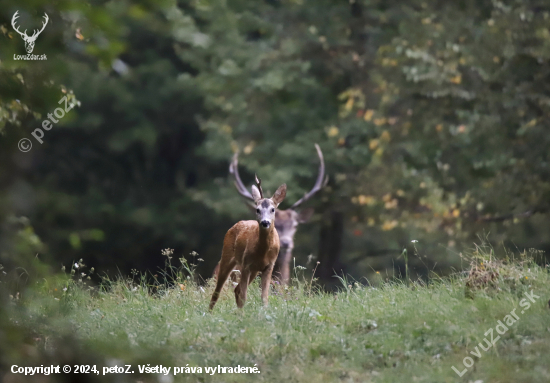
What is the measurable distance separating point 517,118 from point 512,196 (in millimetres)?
1358

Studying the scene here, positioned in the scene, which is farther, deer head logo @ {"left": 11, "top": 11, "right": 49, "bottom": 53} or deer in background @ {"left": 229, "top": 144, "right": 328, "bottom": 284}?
deer in background @ {"left": 229, "top": 144, "right": 328, "bottom": 284}

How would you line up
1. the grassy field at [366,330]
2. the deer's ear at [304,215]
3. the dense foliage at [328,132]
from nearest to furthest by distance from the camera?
the grassy field at [366,330] → the dense foliage at [328,132] → the deer's ear at [304,215]

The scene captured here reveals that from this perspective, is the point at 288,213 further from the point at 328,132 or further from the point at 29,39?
the point at 29,39

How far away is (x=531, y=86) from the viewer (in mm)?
11141

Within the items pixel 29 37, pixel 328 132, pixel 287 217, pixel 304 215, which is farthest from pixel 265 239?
pixel 328 132

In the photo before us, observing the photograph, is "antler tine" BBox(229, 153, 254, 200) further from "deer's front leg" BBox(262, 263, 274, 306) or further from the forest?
"deer's front leg" BBox(262, 263, 274, 306)

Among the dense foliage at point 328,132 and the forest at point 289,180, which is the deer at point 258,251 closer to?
the forest at point 289,180

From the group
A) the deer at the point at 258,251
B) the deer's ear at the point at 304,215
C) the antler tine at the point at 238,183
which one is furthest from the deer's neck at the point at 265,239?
the deer's ear at the point at 304,215

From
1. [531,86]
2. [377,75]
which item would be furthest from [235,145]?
[531,86]

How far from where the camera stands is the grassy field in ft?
14.6

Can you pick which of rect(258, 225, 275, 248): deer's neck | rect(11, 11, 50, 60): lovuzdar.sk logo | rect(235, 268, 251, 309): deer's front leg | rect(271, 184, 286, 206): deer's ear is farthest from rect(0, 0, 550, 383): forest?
rect(271, 184, 286, 206): deer's ear

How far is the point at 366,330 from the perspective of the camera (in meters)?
5.28

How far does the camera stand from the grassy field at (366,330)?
446 cm

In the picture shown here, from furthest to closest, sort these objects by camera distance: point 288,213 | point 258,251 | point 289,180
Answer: point 289,180 < point 288,213 < point 258,251
